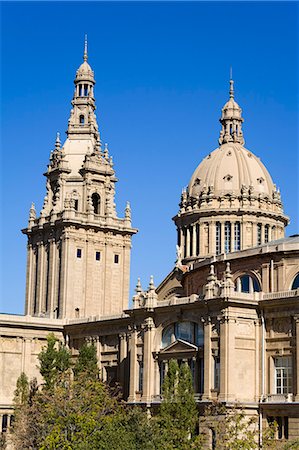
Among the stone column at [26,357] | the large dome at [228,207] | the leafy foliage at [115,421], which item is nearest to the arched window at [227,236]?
the large dome at [228,207]

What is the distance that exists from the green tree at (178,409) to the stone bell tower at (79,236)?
34350 mm

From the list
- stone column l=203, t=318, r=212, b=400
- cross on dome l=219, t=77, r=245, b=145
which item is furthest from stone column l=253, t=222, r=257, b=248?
stone column l=203, t=318, r=212, b=400

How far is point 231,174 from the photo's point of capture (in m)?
136

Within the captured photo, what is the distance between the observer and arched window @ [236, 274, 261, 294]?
91875 millimetres

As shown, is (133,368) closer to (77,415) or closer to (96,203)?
(77,415)

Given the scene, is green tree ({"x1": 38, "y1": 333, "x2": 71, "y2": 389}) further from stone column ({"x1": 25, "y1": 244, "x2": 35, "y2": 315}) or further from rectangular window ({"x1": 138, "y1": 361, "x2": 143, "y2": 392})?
stone column ({"x1": 25, "y1": 244, "x2": 35, "y2": 315})

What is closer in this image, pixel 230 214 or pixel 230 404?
pixel 230 404

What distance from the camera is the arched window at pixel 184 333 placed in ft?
286

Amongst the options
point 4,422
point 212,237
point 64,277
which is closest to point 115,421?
point 4,422

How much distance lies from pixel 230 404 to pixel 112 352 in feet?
83.2

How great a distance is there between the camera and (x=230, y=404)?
80.4 m

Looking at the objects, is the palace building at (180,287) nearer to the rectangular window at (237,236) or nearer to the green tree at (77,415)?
the rectangular window at (237,236)

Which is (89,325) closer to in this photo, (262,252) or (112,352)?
(112,352)

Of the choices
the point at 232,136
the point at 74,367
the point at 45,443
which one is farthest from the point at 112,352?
the point at 232,136
